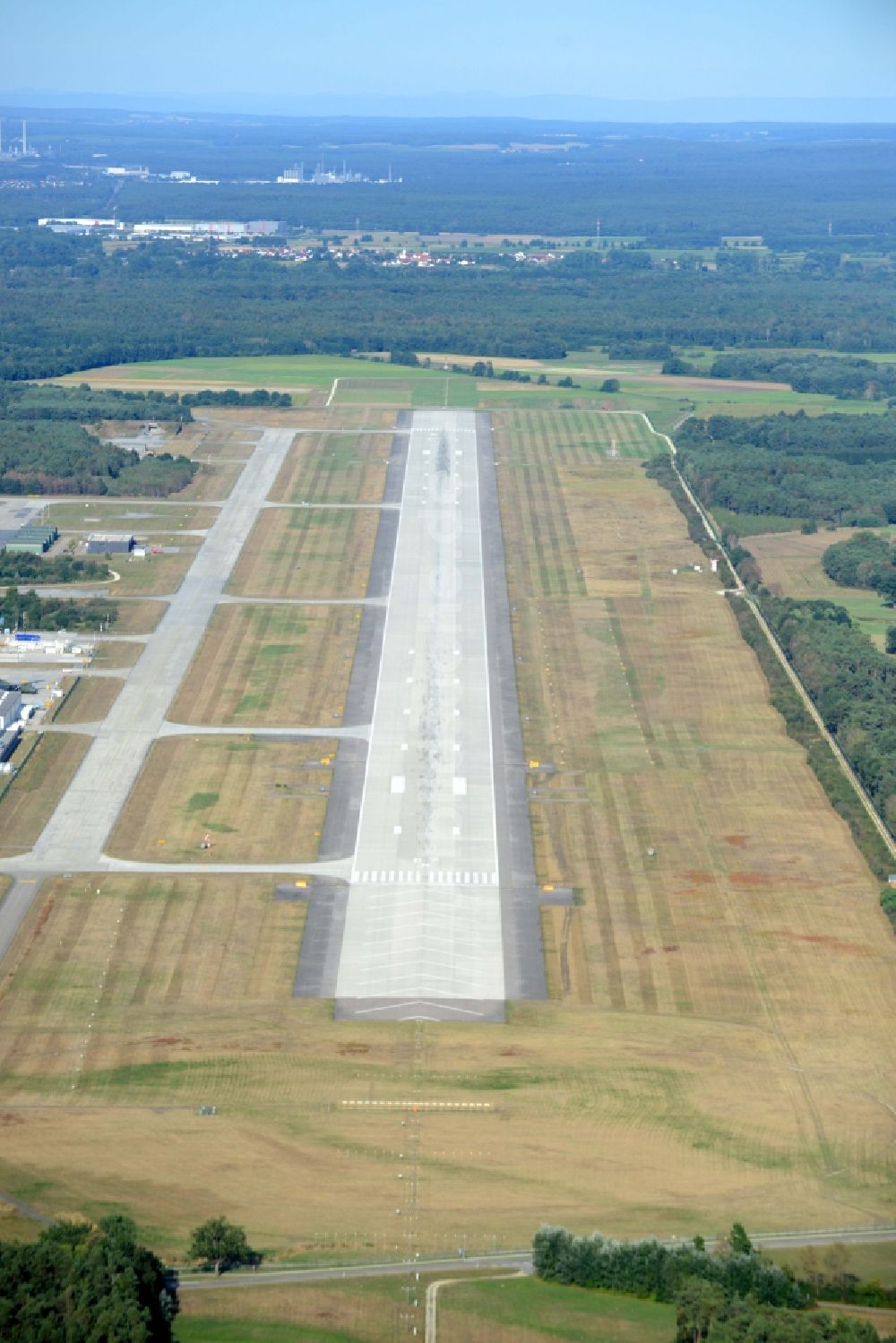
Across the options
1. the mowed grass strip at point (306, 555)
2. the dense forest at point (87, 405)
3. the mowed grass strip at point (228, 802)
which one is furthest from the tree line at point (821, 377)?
the mowed grass strip at point (228, 802)

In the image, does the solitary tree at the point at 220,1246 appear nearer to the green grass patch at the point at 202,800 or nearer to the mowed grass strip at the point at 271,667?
the green grass patch at the point at 202,800

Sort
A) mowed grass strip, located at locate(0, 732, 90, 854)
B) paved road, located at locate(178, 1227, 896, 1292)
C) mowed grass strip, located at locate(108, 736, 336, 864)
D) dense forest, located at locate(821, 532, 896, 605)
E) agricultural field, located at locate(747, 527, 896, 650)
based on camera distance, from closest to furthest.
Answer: paved road, located at locate(178, 1227, 896, 1292) → mowed grass strip, located at locate(108, 736, 336, 864) → mowed grass strip, located at locate(0, 732, 90, 854) → agricultural field, located at locate(747, 527, 896, 650) → dense forest, located at locate(821, 532, 896, 605)

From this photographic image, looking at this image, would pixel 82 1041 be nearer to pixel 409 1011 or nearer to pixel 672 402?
pixel 409 1011

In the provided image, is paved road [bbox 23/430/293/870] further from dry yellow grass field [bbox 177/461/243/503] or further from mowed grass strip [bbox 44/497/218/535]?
mowed grass strip [bbox 44/497/218/535]

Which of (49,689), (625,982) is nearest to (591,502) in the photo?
(49,689)

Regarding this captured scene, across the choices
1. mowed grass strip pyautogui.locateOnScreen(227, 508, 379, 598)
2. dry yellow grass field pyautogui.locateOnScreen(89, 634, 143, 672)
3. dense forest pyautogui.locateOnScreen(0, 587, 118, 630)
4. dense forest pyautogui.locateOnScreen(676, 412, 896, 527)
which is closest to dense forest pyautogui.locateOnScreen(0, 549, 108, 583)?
dense forest pyautogui.locateOnScreen(0, 587, 118, 630)

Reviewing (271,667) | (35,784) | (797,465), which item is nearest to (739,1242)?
(35,784)
